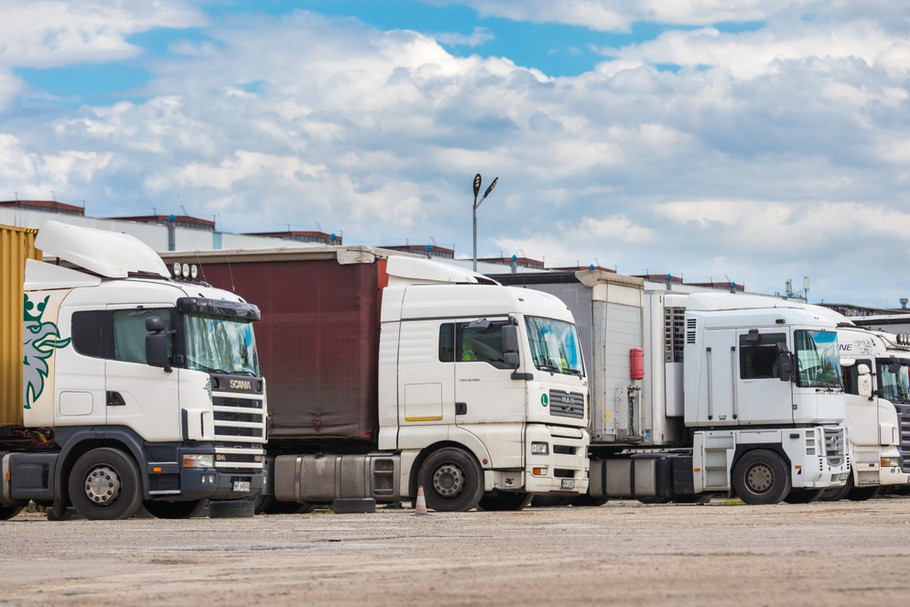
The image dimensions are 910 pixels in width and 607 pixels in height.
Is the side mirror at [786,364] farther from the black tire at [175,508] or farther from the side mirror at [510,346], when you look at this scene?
the black tire at [175,508]

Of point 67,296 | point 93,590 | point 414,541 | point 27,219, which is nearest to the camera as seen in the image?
point 93,590

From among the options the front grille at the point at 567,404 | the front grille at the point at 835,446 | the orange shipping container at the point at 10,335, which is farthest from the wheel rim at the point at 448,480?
the front grille at the point at 835,446

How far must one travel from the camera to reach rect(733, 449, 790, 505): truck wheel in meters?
25.0

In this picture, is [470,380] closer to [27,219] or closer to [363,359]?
[363,359]

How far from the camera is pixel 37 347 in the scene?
1967cm

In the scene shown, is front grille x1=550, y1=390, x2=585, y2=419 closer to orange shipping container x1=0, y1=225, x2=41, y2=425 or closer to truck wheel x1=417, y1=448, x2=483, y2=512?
truck wheel x1=417, y1=448, x2=483, y2=512

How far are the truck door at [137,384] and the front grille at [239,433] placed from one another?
592 millimetres

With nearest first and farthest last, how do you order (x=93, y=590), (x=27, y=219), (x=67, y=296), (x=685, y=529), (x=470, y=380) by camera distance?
(x=93, y=590), (x=685, y=529), (x=67, y=296), (x=470, y=380), (x=27, y=219)

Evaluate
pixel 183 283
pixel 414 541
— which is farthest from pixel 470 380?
pixel 414 541

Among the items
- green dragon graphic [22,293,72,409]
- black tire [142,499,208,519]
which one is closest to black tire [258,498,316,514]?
black tire [142,499,208,519]

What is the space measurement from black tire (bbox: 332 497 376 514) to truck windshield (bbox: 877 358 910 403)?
437 inches

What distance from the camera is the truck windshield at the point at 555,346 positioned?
71.1ft

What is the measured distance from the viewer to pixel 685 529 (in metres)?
15.7

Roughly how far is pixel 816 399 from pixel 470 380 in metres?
6.70
